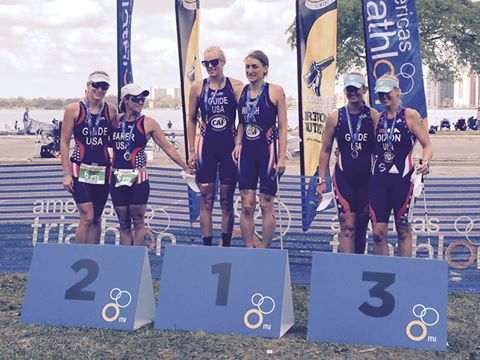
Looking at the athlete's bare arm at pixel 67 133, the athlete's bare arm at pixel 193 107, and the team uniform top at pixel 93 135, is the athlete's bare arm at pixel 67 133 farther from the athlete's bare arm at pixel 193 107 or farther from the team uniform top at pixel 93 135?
the athlete's bare arm at pixel 193 107

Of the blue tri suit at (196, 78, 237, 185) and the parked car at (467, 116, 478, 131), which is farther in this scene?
the parked car at (467, 116, 478, 131)

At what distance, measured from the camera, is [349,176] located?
634cm

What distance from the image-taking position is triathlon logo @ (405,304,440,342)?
5273 millimetres

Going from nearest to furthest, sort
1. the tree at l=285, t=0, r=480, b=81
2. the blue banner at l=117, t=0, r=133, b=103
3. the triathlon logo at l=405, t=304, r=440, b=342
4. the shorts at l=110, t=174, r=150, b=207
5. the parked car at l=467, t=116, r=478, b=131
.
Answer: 1. the triathlon logo at l=405, t=304, r=440, b=342
2. the shorts at l=110, t=174, r=150, b=207
3. the blue banner at l=117, t=0, r=133, b=103
4. the tree at l=285, t=0, r=480, b=81
5. the parked car at l=467, t=116, r=478, b=131

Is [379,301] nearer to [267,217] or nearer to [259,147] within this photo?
[267,217]

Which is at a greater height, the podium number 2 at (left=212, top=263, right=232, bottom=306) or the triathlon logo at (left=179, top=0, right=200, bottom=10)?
the triathlon logo at (left=179, top=0, right=200, bottom=10)

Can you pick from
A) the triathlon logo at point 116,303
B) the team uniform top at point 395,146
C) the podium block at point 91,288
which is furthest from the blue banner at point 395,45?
the triathlon logo at point 116,303

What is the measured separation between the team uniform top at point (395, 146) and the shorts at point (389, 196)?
53mm

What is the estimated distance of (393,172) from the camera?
612cm

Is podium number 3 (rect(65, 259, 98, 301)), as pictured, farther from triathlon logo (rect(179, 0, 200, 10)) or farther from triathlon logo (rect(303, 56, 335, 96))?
triathlon logo (rect(179, 0, 200, 10))

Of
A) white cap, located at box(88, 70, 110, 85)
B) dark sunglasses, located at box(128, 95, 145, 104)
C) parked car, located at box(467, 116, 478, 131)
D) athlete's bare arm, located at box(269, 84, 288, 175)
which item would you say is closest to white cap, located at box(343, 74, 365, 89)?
athlete's bare arm, located at box(269, 84, 288, 175)

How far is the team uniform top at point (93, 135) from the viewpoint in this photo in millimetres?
6676

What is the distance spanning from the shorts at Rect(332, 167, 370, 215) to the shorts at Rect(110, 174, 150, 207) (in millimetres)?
1790

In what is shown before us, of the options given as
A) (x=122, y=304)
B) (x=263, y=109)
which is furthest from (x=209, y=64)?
(x=122, y=304)
